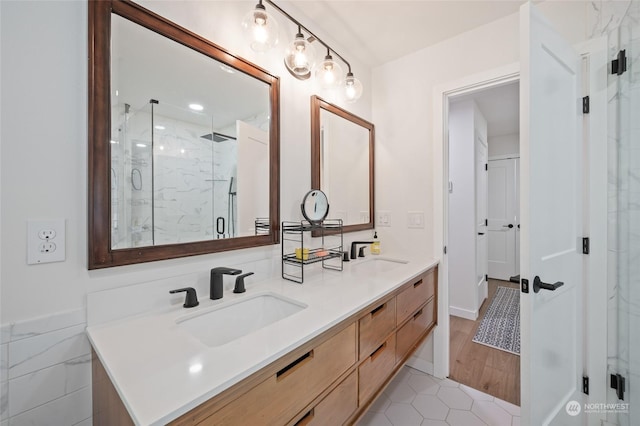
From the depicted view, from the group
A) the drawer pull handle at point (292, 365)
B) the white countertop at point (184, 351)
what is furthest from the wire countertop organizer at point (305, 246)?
the drawer pull handle at point (292, 365)

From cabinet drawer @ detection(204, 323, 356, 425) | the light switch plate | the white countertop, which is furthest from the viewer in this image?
the light switch plate

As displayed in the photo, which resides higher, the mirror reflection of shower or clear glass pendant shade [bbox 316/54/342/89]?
clear glass pendant shade [bbox 316/54/342/89]

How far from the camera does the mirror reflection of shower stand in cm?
93

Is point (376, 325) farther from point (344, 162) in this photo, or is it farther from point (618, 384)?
point (618, 384)

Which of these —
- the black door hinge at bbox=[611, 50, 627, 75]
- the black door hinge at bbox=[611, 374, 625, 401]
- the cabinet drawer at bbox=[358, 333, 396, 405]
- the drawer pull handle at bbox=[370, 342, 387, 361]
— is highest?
the black door hinge at bbox=[611, 50, 627, 75]

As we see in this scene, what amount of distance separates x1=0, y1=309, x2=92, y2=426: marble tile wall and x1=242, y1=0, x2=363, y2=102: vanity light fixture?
1303 millimetres

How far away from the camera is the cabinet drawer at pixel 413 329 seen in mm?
1436

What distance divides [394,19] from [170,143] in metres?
1.62

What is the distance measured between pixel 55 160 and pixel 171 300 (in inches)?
24.0

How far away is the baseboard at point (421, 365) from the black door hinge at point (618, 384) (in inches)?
37.7

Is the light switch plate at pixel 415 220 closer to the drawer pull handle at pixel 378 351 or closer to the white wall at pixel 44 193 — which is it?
the drawer pull handle at pixel 378 351

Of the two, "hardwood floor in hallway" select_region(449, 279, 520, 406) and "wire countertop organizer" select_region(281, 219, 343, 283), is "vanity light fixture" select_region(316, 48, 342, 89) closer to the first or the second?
"wire countertop organizer" select_region(281, 219, 343, 283)

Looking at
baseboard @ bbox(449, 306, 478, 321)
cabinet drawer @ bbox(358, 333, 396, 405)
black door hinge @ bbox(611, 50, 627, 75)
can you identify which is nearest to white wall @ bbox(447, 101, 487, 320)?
baseboard @ bbox(449, 306, 478, 321)

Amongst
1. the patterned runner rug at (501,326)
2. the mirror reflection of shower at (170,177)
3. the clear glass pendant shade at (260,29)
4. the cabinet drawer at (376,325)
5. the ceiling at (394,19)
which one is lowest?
the patterned runner rug at (501,326)
